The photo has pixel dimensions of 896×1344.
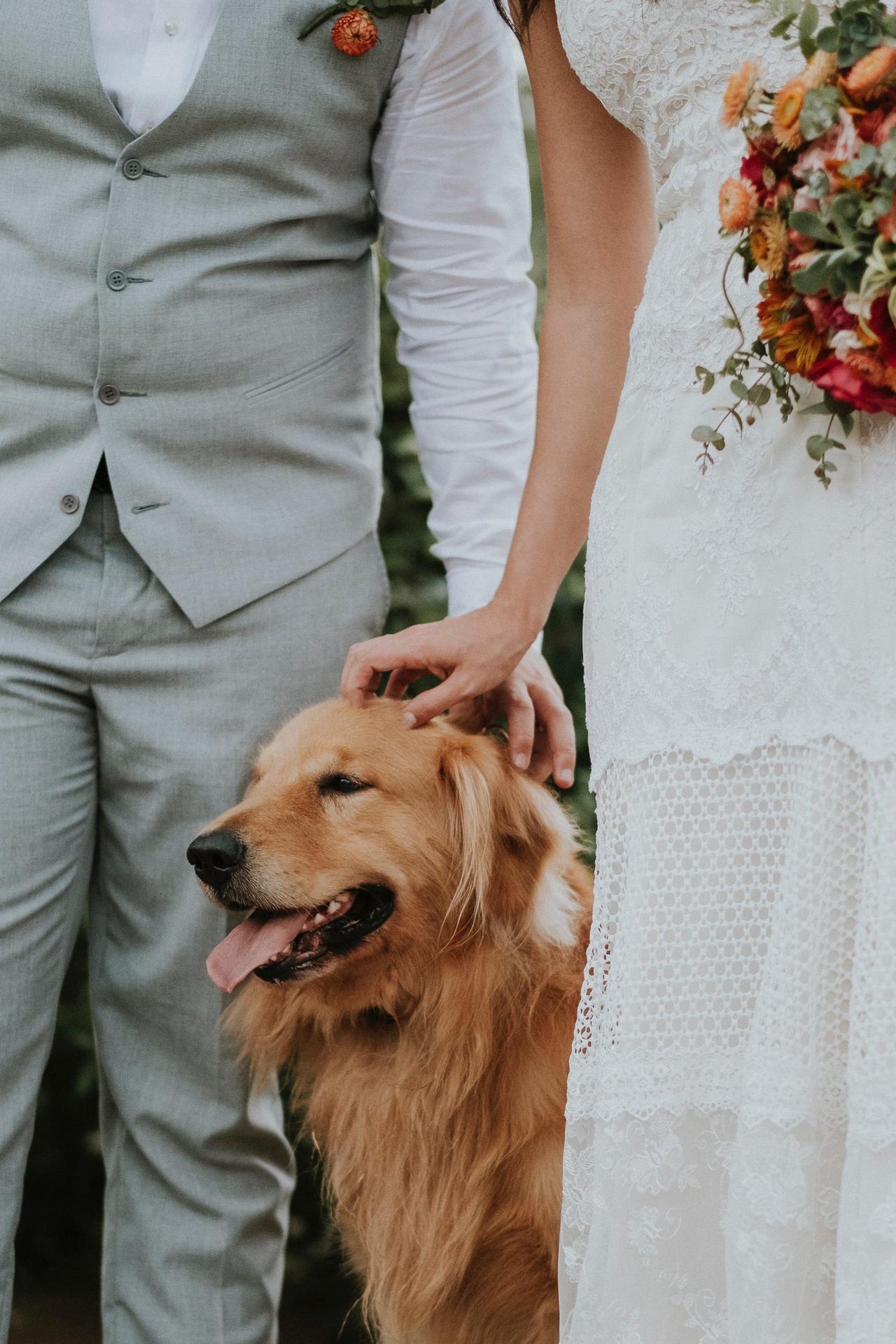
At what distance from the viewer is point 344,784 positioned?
6.97 ft

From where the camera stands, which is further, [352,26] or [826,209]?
[352,26]

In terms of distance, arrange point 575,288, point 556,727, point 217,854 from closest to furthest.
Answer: point 575,288, point 217,854, point 556,727

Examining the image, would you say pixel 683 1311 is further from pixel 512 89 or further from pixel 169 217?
pixel 512 89

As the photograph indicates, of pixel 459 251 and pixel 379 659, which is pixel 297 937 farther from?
pixel 459 251

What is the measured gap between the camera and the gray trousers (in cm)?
190

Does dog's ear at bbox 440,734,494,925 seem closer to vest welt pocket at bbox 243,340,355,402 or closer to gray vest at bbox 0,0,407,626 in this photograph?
gray vest at bbox 0,0,407,626

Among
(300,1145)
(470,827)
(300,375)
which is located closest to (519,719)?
(470,827)

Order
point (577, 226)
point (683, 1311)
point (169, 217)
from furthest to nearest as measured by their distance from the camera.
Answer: point (169, 217), point (577, 226), point (683, 1311)

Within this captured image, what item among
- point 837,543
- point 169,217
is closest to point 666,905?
point 837,543

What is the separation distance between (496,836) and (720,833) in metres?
0.83

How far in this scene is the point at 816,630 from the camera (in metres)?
1.20

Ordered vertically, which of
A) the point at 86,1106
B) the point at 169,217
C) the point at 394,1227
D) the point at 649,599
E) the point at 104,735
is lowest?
the point at 86,1106

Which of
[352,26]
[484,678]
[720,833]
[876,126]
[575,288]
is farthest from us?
[352,26]

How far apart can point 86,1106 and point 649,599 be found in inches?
102
